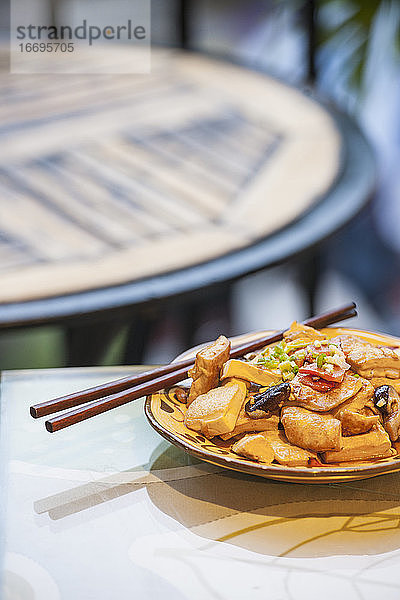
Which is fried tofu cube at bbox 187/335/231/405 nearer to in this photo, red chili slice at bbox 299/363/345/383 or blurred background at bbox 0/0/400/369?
red chili slice at bbox 299/363/345/383

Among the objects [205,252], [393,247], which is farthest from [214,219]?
[393,247]

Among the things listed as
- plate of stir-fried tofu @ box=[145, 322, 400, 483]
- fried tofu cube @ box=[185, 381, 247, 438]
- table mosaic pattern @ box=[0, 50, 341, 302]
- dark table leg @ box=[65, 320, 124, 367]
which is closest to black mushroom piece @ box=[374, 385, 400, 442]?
plate of stir-fried tofu @ box=[145, 322, 400, 483]

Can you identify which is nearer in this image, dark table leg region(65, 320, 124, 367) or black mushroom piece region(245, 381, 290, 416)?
black mushroom piece region(245, 381, 290, 416)

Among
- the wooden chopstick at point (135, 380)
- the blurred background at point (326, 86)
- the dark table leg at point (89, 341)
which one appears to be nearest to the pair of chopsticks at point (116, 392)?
the wooden chopstick at point (135, 380)

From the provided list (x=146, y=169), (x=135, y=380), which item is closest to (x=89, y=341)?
(x=146, y=169)

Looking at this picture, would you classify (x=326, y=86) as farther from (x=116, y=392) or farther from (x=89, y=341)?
(x=116, y=392)

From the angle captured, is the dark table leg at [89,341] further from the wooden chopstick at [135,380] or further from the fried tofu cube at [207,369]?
the fried tofu cube at [207,369]
